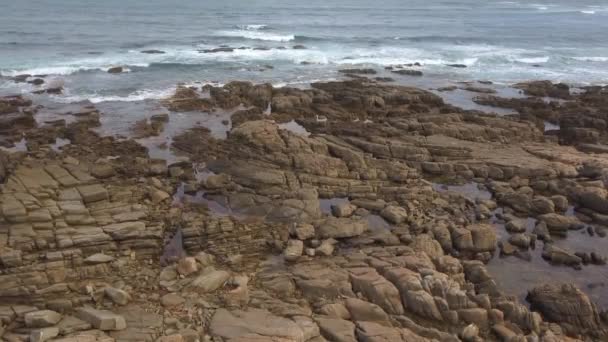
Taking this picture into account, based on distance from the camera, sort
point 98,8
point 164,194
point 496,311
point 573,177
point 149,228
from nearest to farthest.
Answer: point 496,311
point 149,228
point 164,194
point 573,177
point 98,8

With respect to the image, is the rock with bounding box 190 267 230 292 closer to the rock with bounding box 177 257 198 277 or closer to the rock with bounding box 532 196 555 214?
the rock with bounding box 177 257 198 277

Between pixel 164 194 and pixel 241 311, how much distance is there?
1023 cm

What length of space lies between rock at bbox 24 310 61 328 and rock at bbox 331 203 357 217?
1315cm

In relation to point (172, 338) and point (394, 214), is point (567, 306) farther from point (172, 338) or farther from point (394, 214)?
point (172, 338)

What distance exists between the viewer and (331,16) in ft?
345

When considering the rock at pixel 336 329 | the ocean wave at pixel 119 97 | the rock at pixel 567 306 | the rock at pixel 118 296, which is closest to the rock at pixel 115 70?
the ocean wave at pixel 119 97

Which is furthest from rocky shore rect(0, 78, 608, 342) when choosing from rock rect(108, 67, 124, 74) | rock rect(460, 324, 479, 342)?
rock rect(108, 67, 124, 74)

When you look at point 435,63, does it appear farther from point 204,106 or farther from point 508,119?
point 204,106

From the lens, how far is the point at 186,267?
1927 centimetres

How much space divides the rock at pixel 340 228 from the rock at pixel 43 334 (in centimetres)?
1136

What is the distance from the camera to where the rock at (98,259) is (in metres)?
19.3

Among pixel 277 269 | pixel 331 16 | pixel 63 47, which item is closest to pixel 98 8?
pixel 63 47

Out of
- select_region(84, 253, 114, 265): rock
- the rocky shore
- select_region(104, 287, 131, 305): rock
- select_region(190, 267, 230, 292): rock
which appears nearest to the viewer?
the rocky shore

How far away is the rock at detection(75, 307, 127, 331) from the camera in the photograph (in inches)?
604
